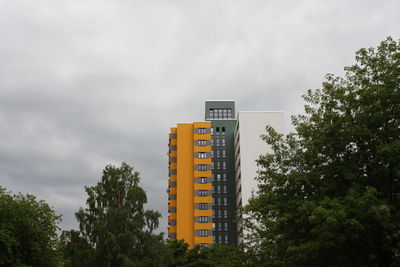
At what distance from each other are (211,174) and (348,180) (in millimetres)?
78761

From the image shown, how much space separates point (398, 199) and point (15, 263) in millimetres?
28469

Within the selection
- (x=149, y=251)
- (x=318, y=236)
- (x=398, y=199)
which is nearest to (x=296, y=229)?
(x=318, y=236)

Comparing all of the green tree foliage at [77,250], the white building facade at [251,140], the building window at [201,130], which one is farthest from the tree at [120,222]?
the building window at [201,130]

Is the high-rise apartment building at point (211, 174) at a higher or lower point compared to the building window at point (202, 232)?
higher

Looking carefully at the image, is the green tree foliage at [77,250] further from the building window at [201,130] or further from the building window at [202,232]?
the building window at [201,130]

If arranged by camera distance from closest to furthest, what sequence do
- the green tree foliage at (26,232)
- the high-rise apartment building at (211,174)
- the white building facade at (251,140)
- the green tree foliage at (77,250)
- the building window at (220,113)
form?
the green tree foliage at (26,232) → the green tree foliage at (77,250) → the high-rise apartment building at (211,174) → the white building facade at (251,140) → the building window at (220,113)

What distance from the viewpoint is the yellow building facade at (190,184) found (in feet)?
309

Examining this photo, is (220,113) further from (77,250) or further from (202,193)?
(77,250)

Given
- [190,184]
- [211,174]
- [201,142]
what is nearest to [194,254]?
[190,184]

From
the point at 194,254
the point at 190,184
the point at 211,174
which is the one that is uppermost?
the point at 211,174

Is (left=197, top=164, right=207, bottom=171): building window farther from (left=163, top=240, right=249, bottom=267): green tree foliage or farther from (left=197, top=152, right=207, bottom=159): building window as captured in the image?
(left=163, top=240, right=249, bottom=267): green tree foliage

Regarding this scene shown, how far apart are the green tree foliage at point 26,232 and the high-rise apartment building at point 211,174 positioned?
187 ft

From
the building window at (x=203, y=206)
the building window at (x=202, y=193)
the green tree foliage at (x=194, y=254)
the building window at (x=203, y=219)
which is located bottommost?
the green tree foliage at (x=194, y=254)

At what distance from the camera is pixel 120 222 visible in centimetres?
4759
